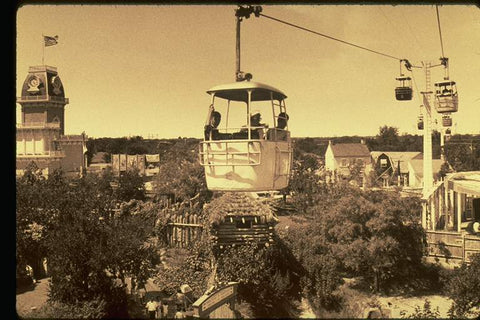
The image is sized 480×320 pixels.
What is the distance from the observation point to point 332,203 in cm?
1377

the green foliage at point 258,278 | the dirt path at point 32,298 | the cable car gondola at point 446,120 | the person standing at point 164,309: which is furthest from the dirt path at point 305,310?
the cable car gondola at point 446,120

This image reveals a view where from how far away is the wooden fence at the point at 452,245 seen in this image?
14.1 m

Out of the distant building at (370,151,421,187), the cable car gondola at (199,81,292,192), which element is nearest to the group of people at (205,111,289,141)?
the cable car gondola at (199,81,292,192)

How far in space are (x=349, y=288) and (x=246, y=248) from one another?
3.92 m

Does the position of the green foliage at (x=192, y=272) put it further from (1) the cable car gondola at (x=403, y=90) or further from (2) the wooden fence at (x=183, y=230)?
(1) the cable car gondola at (x=403, y=90)

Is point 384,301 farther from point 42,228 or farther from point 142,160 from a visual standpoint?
point 142,160

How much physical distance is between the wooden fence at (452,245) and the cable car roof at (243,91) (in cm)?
1071

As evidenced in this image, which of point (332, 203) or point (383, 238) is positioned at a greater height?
point (332, 203)

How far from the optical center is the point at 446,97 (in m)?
13.7

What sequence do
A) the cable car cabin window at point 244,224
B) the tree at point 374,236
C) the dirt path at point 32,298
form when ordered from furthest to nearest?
the tree at point 374,236 → the cable car cabin window at point 244,224 → the dirt path at point 32,298

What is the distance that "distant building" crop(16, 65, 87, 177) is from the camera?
13.2 metres

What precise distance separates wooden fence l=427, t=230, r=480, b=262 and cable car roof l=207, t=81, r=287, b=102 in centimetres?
1071

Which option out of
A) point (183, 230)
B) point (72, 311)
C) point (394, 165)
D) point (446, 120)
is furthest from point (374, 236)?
point (394, 165)

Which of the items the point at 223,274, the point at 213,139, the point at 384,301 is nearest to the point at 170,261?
the point at 223,274
